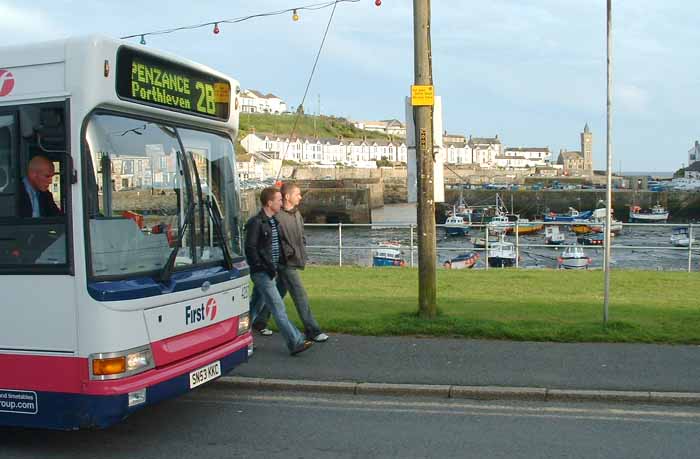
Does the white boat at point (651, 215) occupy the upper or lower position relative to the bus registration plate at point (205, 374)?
lower

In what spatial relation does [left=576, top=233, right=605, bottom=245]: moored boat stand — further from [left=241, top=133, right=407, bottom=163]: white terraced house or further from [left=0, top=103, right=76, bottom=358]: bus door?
[left=241, top=133, right=407, bottom=163]: white terraced house

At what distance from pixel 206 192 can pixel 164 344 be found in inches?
56.1

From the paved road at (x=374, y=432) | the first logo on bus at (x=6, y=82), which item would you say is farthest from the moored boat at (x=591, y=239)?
the first logo on bus at (x=6, y=82)

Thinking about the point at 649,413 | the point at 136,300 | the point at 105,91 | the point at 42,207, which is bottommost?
the point at 649,413

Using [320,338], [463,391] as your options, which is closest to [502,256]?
[320,338]

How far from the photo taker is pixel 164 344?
5637 mm

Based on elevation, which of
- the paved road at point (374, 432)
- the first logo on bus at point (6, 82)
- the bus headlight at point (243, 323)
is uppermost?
the first logo on bus at point (6, 82)

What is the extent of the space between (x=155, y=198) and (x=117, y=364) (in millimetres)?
1339

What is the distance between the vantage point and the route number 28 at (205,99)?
6.54m

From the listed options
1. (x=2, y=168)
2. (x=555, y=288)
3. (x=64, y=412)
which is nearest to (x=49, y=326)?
(x=64, y=412)

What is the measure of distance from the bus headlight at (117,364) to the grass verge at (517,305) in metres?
4.33

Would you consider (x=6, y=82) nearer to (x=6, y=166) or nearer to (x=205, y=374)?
(x=6, y=166)

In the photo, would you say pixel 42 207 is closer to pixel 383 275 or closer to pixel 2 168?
pixel 2 168

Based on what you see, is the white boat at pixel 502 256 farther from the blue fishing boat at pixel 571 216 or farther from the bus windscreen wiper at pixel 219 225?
the blue fishing boat at pixel 571 216
